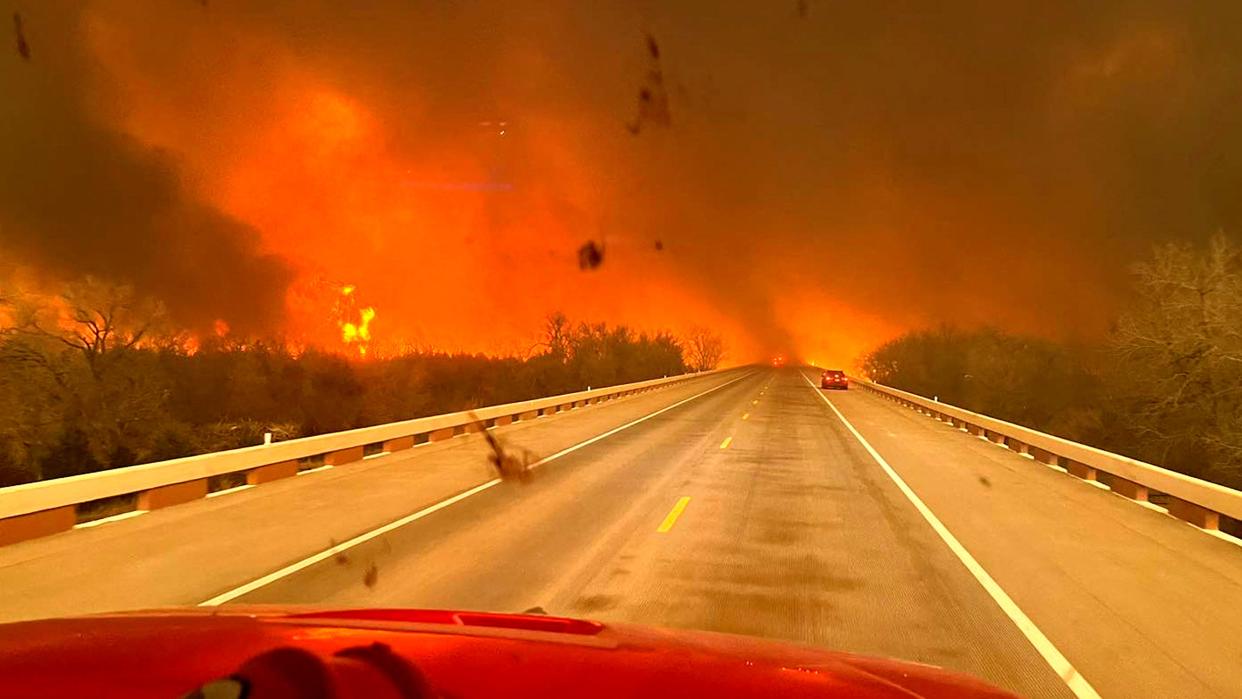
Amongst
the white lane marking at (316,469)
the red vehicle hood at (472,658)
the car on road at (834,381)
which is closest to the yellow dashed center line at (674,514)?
the red vehicle hood at (472,658)

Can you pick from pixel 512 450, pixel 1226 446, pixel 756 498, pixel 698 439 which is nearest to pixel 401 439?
pixel 512 450

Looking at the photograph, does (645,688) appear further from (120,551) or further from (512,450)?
(512,450)

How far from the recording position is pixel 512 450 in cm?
2066

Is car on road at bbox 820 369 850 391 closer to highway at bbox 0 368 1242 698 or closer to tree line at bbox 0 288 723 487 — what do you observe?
tree line at bbox 0 288 723 487

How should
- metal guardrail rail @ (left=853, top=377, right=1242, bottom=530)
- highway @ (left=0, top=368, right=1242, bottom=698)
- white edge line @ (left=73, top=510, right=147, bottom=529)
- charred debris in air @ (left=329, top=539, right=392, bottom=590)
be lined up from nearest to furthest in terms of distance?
highway @ (left=0, top=368, right=1242, bottom=698), charred debris in air @ (left=329, top=539, right=392, bottom=590), white edge line @ (left=73, top=510, right=147, bottom=529), metal guardrail rail @ (left=853, top=377, right=1242, bottom=530)

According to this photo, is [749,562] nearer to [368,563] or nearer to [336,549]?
[368,563]

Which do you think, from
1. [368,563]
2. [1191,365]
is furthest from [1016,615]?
[1191,365]

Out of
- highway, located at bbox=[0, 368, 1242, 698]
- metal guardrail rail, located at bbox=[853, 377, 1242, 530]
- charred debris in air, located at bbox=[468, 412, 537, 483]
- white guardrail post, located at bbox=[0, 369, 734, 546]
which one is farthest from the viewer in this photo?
charred debris in air, located at bbox=[468, 412, 537, 483]

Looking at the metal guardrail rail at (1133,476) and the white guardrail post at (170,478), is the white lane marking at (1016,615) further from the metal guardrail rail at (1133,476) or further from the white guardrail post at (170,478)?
the white guardrail post at (170,478)

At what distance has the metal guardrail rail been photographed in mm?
11023

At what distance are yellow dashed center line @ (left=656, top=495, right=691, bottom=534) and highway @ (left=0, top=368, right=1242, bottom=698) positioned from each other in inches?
1.7

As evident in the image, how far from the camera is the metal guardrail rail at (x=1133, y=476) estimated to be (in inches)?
434

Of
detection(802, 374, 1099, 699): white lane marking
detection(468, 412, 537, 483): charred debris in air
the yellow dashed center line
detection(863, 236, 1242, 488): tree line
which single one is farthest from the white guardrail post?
detection(863, 236, 1242, 488): tree line

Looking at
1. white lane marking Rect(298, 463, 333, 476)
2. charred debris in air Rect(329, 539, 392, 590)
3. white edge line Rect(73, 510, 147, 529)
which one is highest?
white lane marking Rect(298, 463, 333, 476)
